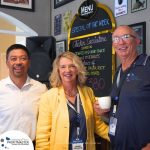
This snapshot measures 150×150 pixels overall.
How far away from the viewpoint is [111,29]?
3396mm

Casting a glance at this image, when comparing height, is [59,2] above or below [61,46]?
above

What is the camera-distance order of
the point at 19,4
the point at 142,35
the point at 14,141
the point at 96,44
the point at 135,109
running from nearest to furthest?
the point at 135,109 < the point at 14,141 < the point at 142,35 < the point at 96,44 < the point at 19,4

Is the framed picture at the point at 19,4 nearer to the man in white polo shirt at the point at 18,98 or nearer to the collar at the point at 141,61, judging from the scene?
the man in white polo shirt at the point at 18,98

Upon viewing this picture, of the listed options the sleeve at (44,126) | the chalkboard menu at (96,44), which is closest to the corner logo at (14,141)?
the sleeve at (44,126)

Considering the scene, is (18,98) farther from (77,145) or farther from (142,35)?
(142,35)

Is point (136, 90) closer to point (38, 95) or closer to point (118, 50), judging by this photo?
point (118, 50)

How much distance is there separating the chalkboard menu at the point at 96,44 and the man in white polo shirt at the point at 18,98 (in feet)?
4.03

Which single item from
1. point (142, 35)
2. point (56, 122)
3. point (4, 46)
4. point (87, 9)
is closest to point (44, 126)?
point (56, 122)

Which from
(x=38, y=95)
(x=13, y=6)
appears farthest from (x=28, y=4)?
(x=38, y=95)

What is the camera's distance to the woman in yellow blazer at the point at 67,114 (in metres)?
2.20

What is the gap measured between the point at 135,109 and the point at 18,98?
893 mm

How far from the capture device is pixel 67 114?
7.23ft

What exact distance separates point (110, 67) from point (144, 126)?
1.52 metres

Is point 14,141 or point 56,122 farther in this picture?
point 56,122
